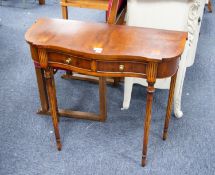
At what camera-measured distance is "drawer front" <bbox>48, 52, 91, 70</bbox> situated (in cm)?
144

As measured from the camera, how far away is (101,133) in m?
1.96

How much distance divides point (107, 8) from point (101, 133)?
886mm

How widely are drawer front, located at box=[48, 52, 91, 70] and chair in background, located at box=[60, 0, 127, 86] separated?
1.36 feet

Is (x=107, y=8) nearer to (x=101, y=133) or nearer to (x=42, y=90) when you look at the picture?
(x=42, y=90)

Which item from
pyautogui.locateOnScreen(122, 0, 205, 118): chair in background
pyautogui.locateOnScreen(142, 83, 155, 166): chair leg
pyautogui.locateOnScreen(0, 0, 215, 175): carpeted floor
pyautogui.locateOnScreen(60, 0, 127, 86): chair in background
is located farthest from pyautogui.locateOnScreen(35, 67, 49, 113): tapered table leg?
pyautogui.locateOnScreen(142, 83, 155, 166): chair leg

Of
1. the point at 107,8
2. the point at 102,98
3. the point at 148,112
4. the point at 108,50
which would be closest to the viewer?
the point at 108,50

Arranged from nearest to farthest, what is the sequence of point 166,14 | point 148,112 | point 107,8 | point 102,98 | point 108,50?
point 108,50 → point 148,112 → point 166,14 → point 102,98 → point 107,8

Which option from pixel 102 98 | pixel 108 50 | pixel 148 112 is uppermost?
pixel 108 50

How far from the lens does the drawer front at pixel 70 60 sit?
144 cm

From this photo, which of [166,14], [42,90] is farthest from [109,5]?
[42,90]

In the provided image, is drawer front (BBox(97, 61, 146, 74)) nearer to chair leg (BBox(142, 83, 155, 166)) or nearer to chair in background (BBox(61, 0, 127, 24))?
chair leg (BBox(142, 83, 155, 166))

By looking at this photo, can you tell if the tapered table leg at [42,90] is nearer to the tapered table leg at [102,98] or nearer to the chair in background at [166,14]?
the tapered table leg at [102,98]

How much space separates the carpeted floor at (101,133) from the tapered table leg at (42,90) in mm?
72

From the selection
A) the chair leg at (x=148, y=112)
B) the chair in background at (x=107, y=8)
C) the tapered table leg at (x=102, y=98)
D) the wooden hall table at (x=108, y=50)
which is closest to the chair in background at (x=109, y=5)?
the chair in background at (x=107, y=8)
